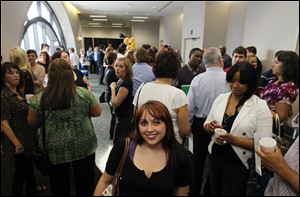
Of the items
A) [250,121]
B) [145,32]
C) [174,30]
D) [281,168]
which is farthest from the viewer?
[145,32]

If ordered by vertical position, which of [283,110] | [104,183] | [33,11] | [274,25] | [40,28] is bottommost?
[104,183]

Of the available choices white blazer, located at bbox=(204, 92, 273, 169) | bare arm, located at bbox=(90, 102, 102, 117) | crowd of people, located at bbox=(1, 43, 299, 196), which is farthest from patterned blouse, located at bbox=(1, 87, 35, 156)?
white blazer, located at bbox=(204, 92, 273, 169)

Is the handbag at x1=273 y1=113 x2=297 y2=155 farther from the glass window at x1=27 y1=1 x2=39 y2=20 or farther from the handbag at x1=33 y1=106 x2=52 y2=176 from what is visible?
the glass window at x1=27 y1=1 x2=39 y2=20

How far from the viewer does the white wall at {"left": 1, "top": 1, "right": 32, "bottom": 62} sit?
10.2 ft

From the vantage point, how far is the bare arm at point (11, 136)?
1.31 m

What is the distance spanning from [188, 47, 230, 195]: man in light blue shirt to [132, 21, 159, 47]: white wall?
12301mm

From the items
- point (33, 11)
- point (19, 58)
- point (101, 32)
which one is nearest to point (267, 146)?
point (19, 58)

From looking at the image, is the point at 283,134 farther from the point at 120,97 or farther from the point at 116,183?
the point at 120,97

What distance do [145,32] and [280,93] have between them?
1306cm

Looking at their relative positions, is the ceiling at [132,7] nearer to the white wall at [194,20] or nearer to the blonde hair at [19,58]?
the white wall at [194,20]

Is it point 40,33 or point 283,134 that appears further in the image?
point 40,33

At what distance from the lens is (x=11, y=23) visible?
11.2ft

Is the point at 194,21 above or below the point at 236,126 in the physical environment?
above

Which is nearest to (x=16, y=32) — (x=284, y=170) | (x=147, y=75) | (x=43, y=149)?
(x=147, y=75)
